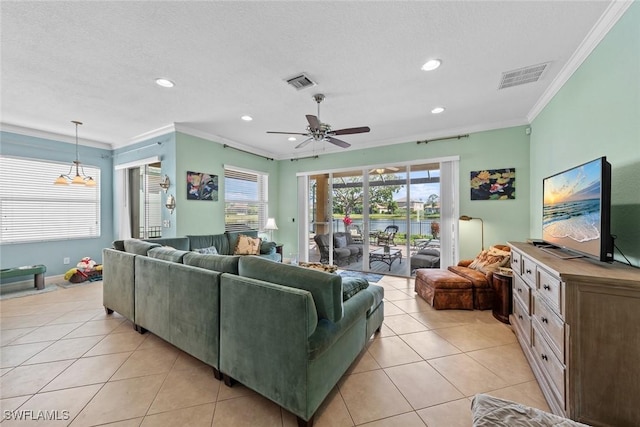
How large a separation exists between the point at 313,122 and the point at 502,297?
3.11m

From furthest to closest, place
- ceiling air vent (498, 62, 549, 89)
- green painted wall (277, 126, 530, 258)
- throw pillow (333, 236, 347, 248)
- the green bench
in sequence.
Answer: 1. throw pillow (333, 236, 347, 248)
2. green painted wall (277, 126, 530, 258)
3. the green bench
4. ceiling air vent (498, 62, 549, 89)

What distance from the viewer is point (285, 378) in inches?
59.0

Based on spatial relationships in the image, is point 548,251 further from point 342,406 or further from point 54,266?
point 54,266

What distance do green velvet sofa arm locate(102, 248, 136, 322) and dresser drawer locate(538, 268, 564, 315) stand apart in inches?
145

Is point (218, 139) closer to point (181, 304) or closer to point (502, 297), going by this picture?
point (181, 304)

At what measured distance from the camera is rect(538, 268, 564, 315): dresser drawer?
1.49m

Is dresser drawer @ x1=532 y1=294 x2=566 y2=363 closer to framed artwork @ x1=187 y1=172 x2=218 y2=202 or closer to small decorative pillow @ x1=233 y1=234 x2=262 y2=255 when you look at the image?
small decorative pillow @ x1=233 y1=234 x2=262 y2=255

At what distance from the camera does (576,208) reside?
1.89 m

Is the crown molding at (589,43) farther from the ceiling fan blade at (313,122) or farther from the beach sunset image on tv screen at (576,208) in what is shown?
the ceiling fan blade at (313,122)

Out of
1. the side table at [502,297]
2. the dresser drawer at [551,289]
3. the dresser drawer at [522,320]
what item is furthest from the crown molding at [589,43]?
the dresser drawer at [522,320]

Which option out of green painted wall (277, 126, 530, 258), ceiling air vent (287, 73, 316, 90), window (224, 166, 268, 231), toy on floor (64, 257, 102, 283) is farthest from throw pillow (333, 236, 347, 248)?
toy on floor (64, 257, 102, 283)

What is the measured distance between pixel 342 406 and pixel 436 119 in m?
4.15

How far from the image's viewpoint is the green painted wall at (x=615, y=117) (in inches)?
66.2

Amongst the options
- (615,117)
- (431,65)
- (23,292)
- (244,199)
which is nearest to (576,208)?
(615,117)
